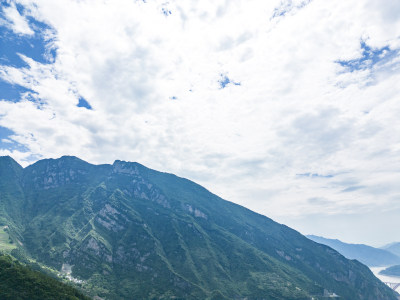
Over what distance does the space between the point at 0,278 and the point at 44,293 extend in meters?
35.3

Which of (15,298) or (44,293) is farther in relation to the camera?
(44,293)

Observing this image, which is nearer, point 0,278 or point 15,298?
point 15,298

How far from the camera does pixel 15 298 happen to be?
18225 centimetres

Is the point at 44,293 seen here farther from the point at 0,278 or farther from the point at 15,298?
the point at 0,278

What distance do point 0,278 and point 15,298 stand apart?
28.5 metres

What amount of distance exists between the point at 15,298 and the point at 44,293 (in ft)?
66.4

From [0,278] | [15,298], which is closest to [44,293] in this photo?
[15,298]

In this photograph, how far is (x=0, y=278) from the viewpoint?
7805 inches

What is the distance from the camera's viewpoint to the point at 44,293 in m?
199
